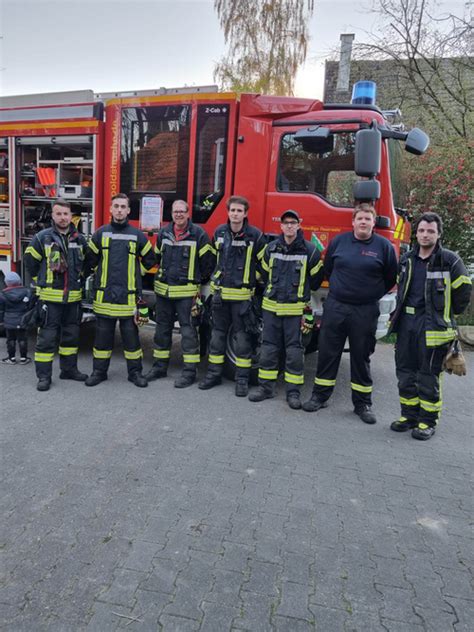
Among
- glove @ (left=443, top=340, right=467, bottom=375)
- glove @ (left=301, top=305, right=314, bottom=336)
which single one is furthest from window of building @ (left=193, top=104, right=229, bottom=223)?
glove @ (left=443, top=340, right=467, bottom=375)

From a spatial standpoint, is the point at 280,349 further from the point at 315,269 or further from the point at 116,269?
the point at 116,269

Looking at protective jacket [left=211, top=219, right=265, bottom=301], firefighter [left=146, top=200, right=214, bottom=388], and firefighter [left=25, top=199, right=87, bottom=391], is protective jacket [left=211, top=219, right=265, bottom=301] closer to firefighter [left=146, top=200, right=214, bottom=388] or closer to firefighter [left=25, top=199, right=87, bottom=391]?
firefighter [left=146, top=200, right=214, bottom=388]

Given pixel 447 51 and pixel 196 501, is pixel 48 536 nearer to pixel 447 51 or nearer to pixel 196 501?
pixel 196 501

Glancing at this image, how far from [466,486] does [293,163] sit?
3227 mm

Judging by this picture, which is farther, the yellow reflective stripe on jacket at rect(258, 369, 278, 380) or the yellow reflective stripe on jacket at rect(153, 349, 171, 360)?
the yellow reflective stripe on jacket at rect(153, 349, 171, 360)

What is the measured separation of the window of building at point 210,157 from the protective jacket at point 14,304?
2167 millimetres

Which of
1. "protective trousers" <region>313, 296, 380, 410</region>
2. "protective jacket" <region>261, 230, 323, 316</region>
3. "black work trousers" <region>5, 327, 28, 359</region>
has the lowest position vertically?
"black work trousers" <region>5, 327, 28, 359</region>

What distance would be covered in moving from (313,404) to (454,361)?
1334mm

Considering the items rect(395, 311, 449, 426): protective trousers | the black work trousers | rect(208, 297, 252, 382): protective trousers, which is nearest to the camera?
rect(395, 311, 449, 426): protective trousers

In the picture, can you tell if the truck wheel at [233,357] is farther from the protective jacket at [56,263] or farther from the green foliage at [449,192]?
the green foliage at [449,192]

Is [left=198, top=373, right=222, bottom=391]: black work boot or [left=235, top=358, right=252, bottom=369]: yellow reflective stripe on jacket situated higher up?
[left=235, top=358, right=252, bottom=369]: yellow reflective stripe on jacket

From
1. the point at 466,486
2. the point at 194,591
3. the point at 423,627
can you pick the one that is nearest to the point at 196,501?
the point at 194,591

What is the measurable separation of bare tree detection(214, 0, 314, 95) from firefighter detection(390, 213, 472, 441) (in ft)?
54.3

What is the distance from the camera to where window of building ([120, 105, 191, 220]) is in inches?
203
